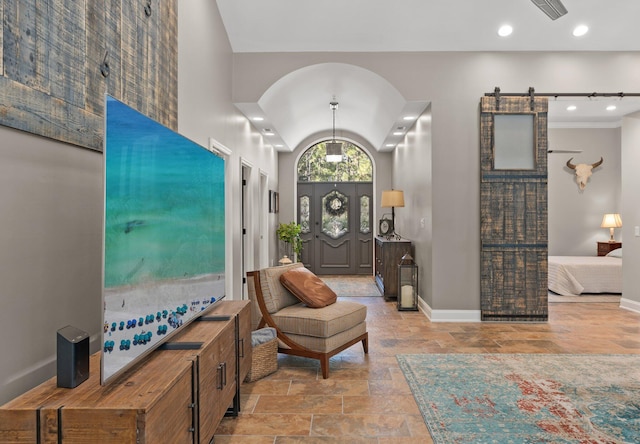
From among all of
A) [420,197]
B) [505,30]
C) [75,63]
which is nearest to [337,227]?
[420,197]

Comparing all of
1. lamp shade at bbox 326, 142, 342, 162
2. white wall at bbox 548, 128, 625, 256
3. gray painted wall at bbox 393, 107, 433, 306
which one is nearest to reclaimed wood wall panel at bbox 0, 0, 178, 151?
gray painted wall at bbox 393, 107, 433, 306

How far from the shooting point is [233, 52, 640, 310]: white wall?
4.96m

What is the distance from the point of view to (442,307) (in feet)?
16.4

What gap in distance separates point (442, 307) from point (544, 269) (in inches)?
47.5

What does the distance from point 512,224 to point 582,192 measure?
3.88 metres

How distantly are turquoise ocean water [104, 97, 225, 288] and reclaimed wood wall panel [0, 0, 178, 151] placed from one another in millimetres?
344

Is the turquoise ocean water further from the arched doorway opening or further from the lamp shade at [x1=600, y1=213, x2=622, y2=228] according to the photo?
the lamp shade at [x1=600, y1=213, x2=622, y2=228]

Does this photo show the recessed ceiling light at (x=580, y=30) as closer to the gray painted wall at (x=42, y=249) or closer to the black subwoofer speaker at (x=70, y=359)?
the gray painted wall at (x=42, y=249)

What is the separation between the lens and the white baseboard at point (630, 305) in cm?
546

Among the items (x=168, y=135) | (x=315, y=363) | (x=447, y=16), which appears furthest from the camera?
(x=447, y=16)

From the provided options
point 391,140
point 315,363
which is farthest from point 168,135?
point 391,140

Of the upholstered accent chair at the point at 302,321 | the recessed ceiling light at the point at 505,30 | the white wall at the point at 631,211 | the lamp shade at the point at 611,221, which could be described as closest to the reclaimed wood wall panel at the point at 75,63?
the upholstered accent chair at the point at 302,321

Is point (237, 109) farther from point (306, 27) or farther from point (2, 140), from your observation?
point (2, 140)

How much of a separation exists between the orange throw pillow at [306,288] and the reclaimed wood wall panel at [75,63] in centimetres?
160
